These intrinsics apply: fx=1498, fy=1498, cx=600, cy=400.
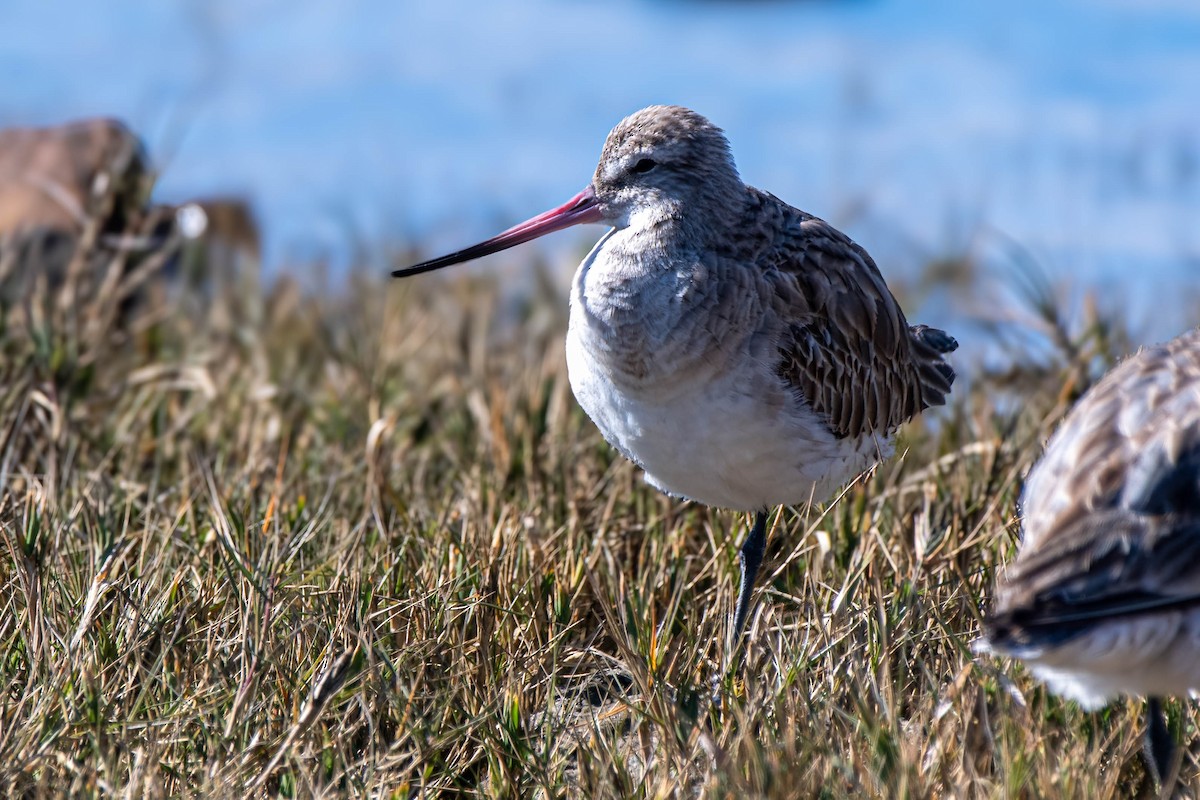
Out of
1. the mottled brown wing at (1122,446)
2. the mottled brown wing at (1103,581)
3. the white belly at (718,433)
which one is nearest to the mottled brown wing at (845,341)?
the white belly at (718,433)

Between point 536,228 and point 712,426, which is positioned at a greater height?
point 536,228

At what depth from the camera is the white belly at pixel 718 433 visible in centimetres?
414

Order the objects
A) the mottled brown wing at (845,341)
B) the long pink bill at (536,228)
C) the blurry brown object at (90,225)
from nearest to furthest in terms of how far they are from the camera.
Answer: the mottled brown wing at (845,341)
the long pink bill at (536,228)
the blurry brown object at (90,225)

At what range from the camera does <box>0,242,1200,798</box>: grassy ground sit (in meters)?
3.34

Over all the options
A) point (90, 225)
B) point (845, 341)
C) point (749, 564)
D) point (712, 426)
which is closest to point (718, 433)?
point (712, 426)

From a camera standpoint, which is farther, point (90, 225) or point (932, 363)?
point (90, 225)

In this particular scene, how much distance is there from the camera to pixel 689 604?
437 cm

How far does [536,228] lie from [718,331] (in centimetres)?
86

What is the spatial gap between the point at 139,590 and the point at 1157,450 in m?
2.53

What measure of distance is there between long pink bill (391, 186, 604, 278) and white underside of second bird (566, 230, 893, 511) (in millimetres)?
274

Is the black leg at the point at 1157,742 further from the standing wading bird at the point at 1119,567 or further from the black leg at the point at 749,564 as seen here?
the black leg at the point at 749,564

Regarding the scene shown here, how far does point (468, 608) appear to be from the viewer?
3.97 meters

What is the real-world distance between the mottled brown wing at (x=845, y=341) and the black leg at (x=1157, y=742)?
1.37 metres

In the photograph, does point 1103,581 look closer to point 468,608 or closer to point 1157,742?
point 1157,742
